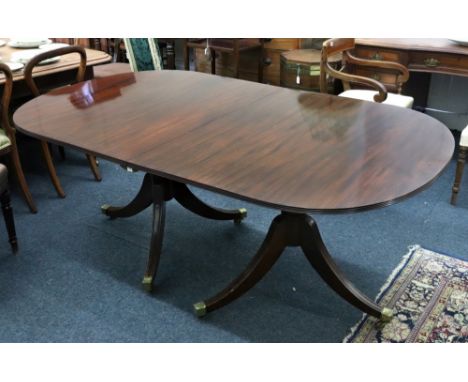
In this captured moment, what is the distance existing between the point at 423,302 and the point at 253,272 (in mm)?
680

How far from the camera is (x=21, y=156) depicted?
3.18 meters

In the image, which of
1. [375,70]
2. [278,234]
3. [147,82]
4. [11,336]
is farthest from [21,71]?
[375,70]

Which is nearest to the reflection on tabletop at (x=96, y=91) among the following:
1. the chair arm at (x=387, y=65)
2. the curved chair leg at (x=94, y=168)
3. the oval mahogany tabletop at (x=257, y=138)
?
the oval mahogany tabletop at (x=257, y=138)

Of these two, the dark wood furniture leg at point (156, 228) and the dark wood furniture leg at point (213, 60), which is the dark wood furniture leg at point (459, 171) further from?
the dark wood furniture leg at point (213, 60)

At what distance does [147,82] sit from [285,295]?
1.09 metres

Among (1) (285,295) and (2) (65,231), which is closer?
→ (1) (285,295)

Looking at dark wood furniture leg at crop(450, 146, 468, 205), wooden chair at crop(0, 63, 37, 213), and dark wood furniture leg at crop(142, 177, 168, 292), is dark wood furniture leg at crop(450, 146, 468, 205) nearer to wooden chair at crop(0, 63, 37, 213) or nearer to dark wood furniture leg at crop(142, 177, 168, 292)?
dark wood furniture leg at crop(142, 177, 168, 292)

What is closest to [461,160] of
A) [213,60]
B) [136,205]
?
[136,205]

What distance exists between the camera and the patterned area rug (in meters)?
1.75

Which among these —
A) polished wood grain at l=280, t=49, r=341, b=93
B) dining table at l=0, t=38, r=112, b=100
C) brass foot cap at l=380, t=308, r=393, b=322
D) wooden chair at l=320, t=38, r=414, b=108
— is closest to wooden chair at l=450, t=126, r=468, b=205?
wooden chair at l=320, t=38, r=414, b=108

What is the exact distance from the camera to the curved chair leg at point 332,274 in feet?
5.77

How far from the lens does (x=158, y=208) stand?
6.58 ft

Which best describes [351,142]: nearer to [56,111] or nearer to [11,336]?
[56,111]

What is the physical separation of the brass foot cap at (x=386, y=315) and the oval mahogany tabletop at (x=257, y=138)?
0.61 m
